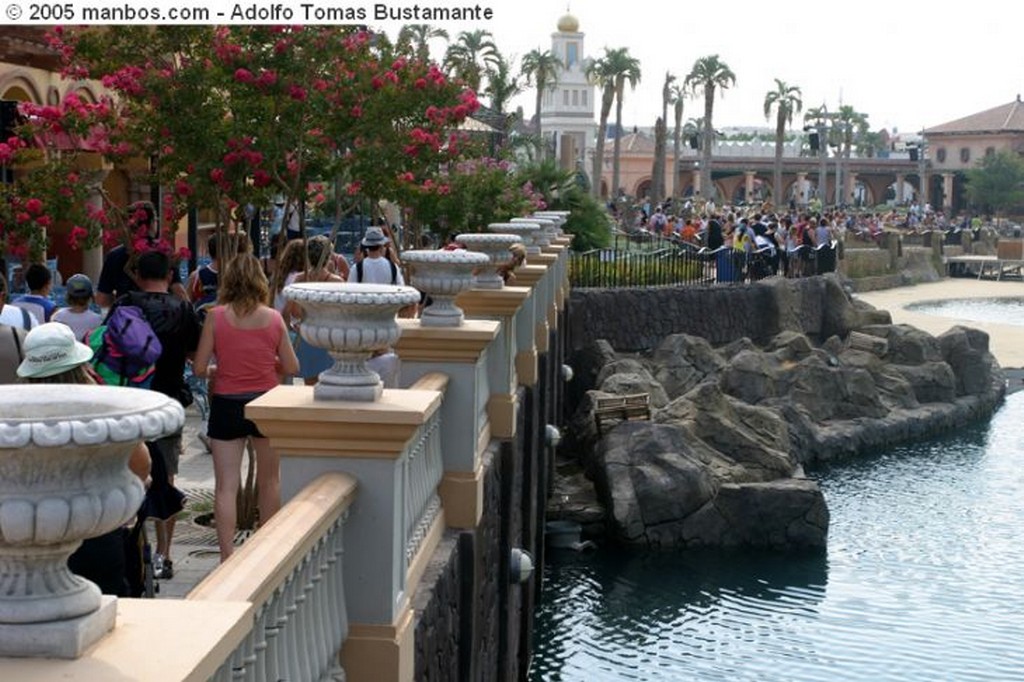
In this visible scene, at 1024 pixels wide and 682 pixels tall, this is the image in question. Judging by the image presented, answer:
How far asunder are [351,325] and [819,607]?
1237 centimetres

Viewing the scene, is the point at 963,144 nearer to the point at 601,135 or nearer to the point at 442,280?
the point at 601,135

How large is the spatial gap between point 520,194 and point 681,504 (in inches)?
292

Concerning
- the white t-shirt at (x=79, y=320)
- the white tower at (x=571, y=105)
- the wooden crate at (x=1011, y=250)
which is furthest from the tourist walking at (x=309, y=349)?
the white tower at (x=571, y=105)

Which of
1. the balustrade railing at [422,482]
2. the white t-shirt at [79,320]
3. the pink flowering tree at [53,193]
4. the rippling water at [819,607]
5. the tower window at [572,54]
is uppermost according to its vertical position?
the tower window at [572,54]

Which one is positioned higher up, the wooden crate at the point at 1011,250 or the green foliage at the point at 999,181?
the green foliage at the point at 999,181

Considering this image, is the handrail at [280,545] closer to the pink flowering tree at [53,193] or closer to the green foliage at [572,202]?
the pink flowering tree at [53,193]

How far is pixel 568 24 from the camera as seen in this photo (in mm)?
106625

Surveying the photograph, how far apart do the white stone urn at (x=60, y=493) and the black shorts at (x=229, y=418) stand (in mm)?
5035

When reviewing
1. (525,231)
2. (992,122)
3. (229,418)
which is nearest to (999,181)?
(992,122)

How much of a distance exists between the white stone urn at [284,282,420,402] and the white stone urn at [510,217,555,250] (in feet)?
36.0

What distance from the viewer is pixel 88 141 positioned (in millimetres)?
14250

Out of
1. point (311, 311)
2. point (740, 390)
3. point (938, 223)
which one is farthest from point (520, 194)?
point (938, 223)

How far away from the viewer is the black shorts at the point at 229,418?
7.89 m

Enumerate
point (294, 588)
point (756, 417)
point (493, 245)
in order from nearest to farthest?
point (294, 588), point (493, 245), point (756, 417)
